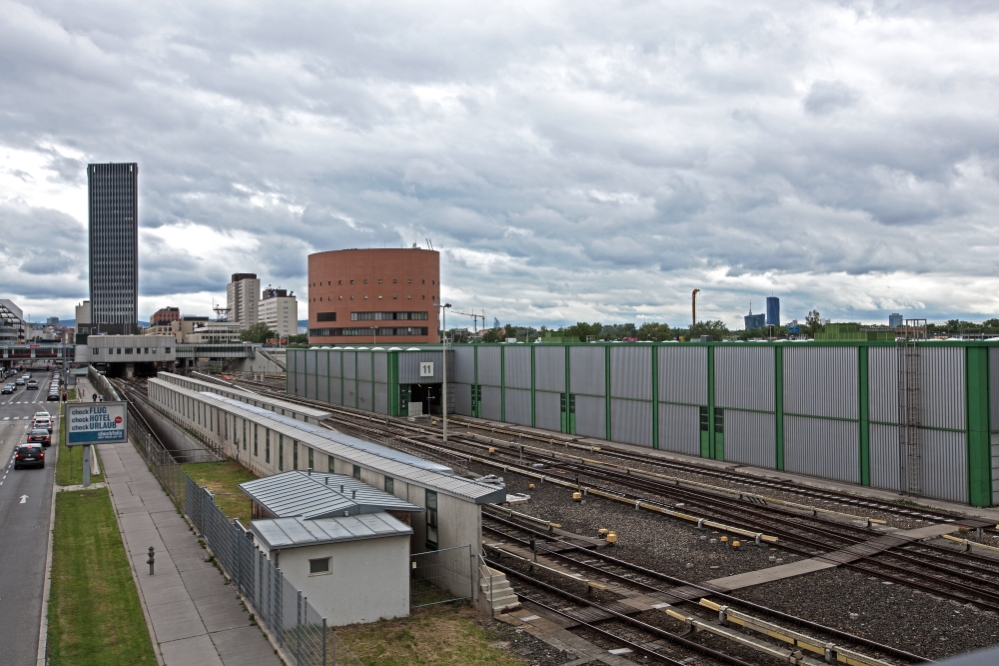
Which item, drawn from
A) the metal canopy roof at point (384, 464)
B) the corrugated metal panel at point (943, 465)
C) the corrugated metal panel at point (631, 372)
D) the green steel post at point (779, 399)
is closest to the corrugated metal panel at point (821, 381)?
the green steel post at point (779, 399)

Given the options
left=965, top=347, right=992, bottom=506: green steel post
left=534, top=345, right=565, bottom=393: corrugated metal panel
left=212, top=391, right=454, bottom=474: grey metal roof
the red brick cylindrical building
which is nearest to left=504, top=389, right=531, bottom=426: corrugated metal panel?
left=534, top=345, right=565, bottom=393: corrugated metal panel

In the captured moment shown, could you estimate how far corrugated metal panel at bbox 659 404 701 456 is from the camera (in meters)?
46.5

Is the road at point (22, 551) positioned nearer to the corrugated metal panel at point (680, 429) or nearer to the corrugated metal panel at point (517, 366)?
the corrugated metal panel at point (517, 366)

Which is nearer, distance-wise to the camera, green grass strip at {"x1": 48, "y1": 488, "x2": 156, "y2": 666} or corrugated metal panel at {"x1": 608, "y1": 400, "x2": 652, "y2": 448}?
green grass strip at {"x1": 48, "y1": 488, "x2": 156, "y2": 666}

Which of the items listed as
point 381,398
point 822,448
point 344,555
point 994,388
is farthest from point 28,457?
point 994,388

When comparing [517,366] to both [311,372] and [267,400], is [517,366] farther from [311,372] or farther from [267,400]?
[311,372]

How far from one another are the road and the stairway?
10168mm

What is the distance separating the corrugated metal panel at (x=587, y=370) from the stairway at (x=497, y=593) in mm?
34797

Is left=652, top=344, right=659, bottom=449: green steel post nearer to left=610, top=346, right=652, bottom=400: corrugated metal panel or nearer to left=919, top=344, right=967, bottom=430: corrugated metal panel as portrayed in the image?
left=610, top=346, right=652, bottom=400: corrugated metal panel

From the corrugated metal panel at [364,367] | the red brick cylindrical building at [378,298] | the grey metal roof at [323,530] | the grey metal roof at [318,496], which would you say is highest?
the red brick cylindrical building at [378,298]

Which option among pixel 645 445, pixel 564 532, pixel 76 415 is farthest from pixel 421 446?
pixel 564 532

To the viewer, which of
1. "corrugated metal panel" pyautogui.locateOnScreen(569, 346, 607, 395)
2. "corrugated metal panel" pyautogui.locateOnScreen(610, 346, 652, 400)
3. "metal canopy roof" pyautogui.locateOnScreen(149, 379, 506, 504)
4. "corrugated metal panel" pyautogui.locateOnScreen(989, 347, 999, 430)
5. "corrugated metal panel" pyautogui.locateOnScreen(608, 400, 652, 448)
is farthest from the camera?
"corrugated metal panel" pyautogui.locateOnScreen(569, 346, 607, 395)

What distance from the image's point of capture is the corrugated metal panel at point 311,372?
9594 centimetres

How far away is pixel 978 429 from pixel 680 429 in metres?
18.0
